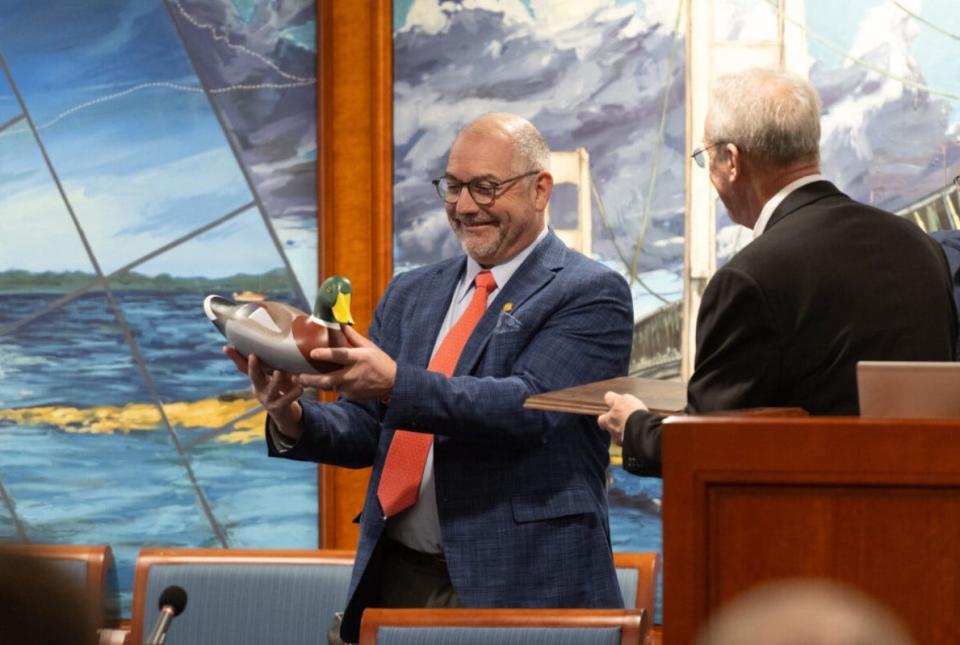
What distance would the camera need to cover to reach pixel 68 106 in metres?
Result: 4.74

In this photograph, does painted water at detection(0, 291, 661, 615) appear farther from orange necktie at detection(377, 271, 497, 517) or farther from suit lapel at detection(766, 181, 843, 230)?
suit lapel at detection(766, 181, 843, 230)

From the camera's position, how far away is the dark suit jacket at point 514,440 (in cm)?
257

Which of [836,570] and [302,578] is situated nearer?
[836,570]

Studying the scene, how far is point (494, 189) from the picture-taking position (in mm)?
2785

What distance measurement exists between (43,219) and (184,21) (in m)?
0.82

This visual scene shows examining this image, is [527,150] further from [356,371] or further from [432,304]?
[356,371]

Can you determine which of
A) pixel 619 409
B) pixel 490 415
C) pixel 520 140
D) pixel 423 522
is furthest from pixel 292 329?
pixel 520 140

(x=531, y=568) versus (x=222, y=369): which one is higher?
(x=222, y=369)

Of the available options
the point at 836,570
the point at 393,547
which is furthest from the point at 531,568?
the point at 836,570

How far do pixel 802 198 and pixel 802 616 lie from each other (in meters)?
0.96

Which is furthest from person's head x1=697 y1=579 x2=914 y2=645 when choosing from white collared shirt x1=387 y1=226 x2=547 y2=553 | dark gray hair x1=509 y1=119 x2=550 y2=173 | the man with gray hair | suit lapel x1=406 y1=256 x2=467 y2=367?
dark gray hair x1=509 y1=119 x2=550 y2=173

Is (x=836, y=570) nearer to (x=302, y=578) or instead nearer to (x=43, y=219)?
(x=302, y=578)

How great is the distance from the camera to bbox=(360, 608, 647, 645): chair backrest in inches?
91.8

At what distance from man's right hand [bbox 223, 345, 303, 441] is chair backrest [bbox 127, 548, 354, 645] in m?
0.41
